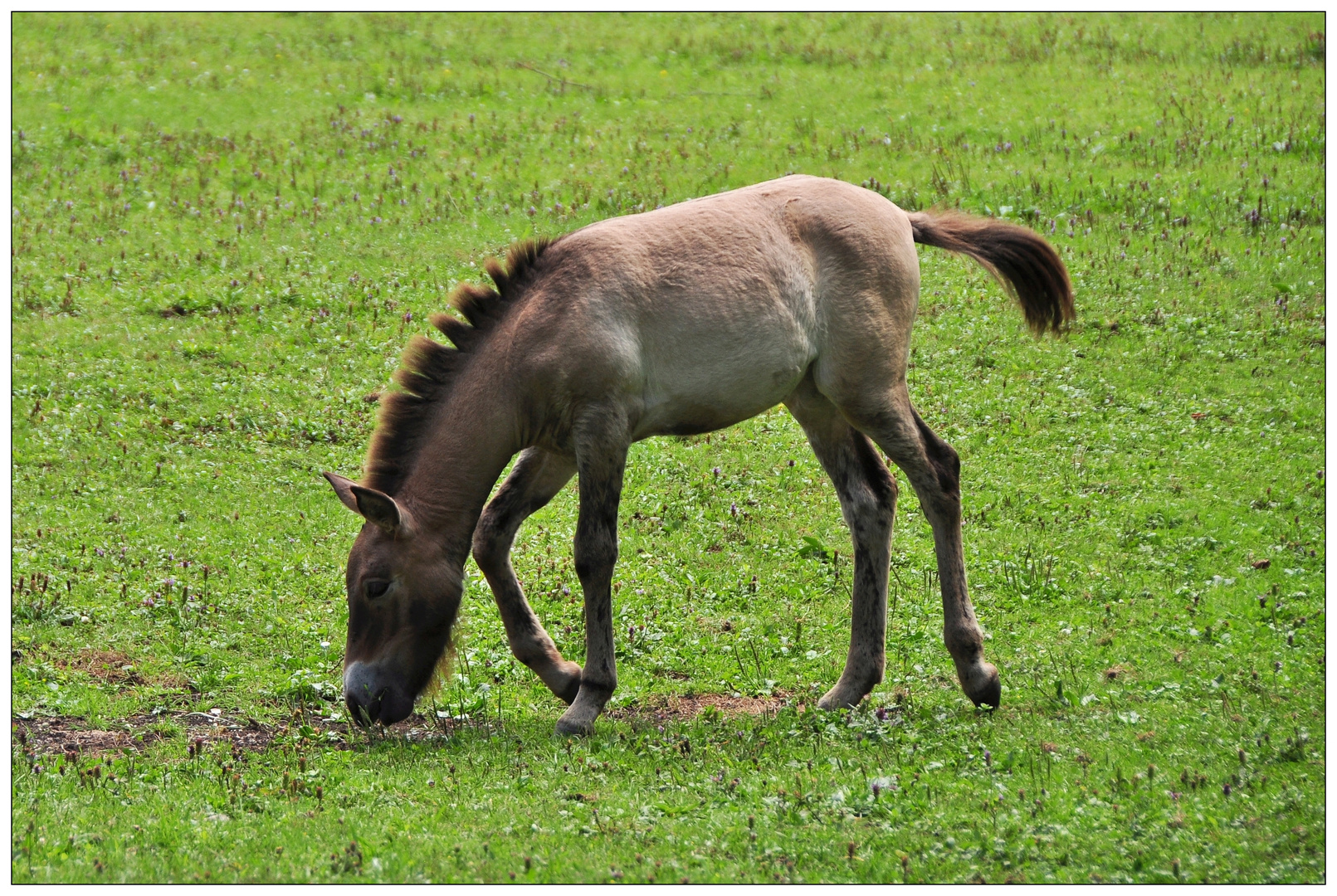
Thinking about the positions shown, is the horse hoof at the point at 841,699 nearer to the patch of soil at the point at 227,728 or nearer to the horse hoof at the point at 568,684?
the patch of soil at the point at 227,728

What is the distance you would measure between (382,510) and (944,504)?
11.1ft

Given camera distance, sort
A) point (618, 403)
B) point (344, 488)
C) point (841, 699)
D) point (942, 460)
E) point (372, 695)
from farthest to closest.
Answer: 1. point (942, 460)
2. point (841, 699)
3. point (618, 403)
4. point (372, 695)
5. point (344, 488)

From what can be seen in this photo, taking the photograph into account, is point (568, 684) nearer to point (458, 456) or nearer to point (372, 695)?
point (372, 695)

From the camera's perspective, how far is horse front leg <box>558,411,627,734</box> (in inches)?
272

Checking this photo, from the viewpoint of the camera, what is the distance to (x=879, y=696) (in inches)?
304

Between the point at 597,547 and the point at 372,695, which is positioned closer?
the point at 372,695

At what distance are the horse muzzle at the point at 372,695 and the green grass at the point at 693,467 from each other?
0.62 ft

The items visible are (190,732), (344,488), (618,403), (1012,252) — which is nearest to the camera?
(344,488)

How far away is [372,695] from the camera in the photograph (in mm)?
6789

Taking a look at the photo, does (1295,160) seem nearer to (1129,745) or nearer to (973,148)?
(973,148)

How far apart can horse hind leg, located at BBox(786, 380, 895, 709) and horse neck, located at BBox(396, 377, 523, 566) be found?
6.44 ft

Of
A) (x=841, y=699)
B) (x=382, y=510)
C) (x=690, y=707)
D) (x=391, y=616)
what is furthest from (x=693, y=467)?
(x=382, y=510)

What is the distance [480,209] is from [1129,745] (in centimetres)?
1204

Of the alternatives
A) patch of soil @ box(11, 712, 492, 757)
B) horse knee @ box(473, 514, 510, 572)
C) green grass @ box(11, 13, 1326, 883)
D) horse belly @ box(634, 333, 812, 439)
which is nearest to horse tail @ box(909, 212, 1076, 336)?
horse belly @ box(634, 333, 812, 439)
